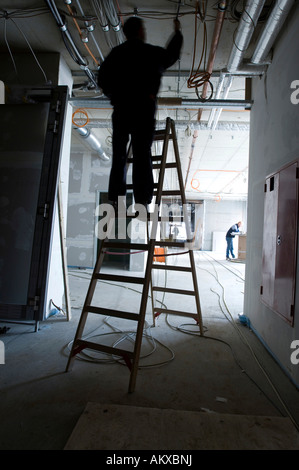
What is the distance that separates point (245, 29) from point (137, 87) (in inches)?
49.0

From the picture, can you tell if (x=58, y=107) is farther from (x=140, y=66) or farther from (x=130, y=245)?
(x=130, y=245)

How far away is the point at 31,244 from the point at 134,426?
6.02ft

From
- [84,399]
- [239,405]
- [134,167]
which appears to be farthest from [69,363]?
[134,167]

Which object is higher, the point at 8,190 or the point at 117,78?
the point at 117,78

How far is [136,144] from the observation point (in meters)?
1.74

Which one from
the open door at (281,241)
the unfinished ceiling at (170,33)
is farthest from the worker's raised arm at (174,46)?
the open door at (281,241)

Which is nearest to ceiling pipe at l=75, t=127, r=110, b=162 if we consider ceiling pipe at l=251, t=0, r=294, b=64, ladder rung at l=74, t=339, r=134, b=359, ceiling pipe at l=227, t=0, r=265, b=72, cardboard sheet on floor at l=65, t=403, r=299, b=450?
ceiling pipe at l=227, t=0, r=265, b=72

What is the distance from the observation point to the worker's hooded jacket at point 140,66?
5.44ft

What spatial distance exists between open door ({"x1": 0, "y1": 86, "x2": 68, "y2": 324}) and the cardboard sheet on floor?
4.76 feet

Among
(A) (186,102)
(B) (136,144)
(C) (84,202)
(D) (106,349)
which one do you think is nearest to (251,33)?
(A) (186,102)

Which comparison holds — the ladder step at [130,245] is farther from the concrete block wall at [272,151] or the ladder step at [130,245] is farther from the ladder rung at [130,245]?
the concrete block wall at [272,151]

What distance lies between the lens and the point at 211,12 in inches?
94.6
